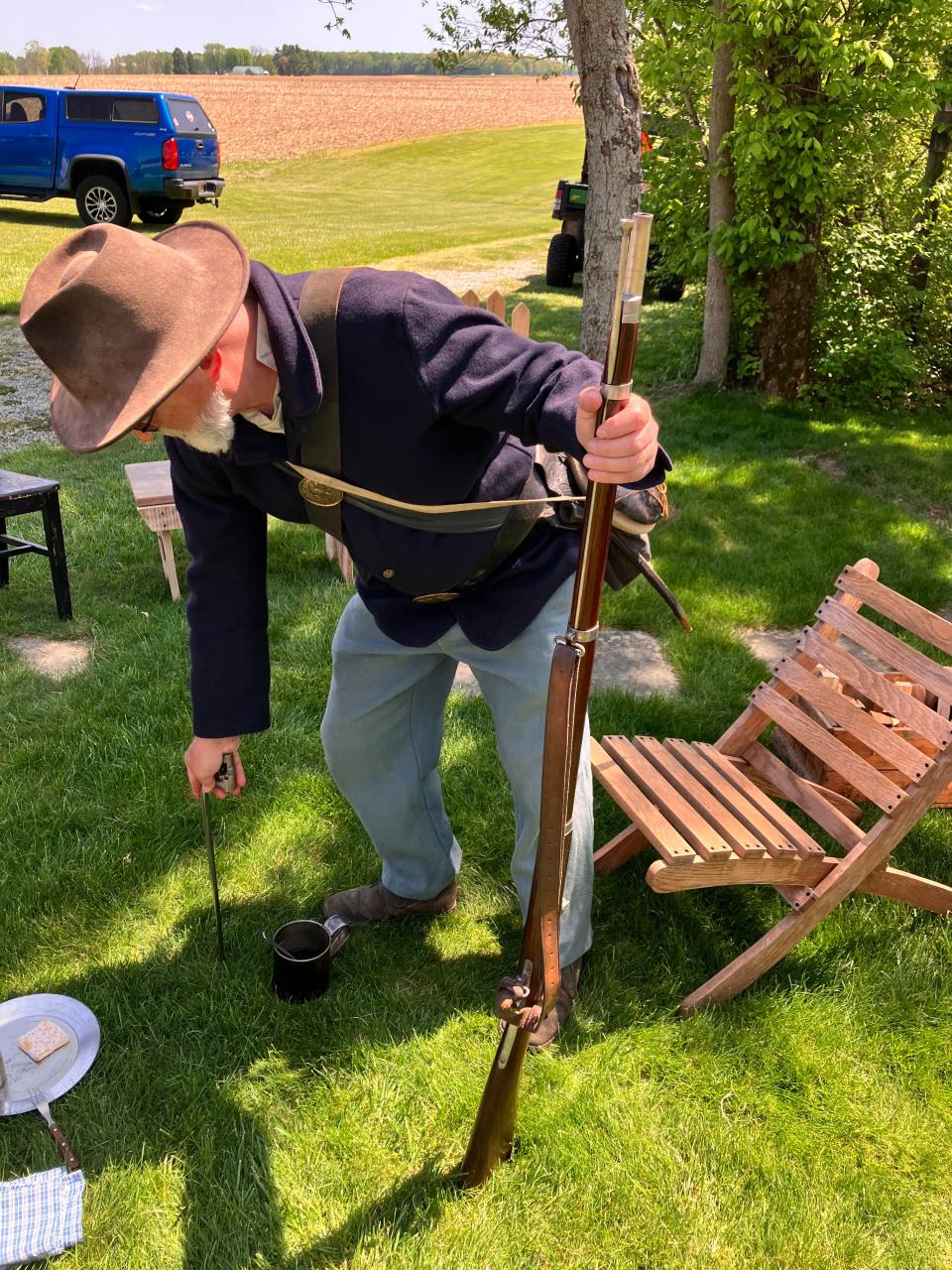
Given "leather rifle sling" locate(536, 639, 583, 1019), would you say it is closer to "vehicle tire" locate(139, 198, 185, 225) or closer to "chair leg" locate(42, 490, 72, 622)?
"chair leg" locate(42, 490, 72, 622)

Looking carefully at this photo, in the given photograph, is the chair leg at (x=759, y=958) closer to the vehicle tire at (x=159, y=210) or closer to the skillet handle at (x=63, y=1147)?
the skillet handle at (x=63, y=1147)

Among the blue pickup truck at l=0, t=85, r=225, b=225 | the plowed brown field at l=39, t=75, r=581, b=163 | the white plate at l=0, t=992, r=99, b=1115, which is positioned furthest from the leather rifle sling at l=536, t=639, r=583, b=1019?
the plowed brown field at l=39, t=75, r=581, b=163

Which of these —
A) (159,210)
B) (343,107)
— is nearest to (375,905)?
(159,210)

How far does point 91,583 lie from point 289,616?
1213 mm

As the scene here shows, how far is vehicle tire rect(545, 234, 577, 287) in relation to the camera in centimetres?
1441

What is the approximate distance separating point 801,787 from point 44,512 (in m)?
3.51

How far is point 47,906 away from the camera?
10.3 ft

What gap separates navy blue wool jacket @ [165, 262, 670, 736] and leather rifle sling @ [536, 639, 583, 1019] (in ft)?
1.33

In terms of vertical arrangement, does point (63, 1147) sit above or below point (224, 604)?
below

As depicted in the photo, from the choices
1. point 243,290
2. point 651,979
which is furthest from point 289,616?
point 243,290

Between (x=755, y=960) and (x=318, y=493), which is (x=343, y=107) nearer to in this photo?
(x=318, y=493)

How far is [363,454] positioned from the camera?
7.02ft

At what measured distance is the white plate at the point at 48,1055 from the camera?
259cm

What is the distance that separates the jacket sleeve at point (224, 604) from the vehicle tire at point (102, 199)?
16.2m
